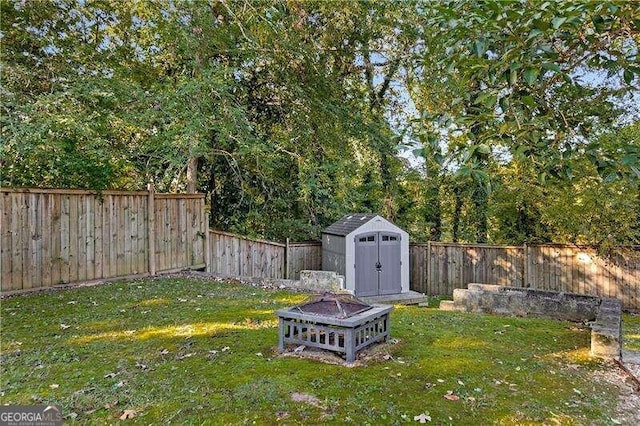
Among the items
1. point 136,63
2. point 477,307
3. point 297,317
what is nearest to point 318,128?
point 136,63

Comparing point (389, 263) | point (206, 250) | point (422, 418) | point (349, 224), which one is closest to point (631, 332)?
point (389, 263)

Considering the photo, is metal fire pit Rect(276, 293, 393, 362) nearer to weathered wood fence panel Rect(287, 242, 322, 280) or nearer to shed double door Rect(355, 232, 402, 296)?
shed double door Rect(355, 232, 402, 296)

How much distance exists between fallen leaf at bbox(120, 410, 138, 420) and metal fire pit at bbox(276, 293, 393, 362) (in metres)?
1.52

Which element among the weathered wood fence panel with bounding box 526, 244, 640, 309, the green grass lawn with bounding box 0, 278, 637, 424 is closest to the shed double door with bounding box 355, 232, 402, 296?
the weathered wood fence panel with bounding box 526, 244, 640, 309

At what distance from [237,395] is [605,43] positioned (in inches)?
135

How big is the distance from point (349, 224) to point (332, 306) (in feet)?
20.0

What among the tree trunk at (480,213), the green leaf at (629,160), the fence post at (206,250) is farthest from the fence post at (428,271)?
the green leaf at (629,160)

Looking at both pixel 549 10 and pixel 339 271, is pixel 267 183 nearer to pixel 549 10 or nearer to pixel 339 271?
pixel 339 271

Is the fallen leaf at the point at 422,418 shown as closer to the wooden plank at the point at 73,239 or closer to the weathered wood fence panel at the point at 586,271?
the wooden plank at the point at 73,239

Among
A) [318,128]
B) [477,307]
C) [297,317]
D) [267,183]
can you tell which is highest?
[318,128]

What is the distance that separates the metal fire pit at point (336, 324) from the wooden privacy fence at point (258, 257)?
5.37 meters

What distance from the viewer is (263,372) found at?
3.44m

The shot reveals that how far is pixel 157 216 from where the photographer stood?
26.9 ft

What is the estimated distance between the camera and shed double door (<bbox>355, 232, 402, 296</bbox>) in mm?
9648
